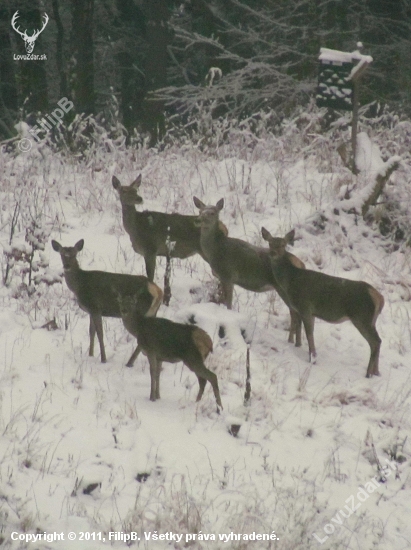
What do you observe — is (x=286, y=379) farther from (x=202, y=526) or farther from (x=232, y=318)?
(x=202, y=526)

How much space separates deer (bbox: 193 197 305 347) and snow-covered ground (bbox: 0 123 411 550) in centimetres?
31

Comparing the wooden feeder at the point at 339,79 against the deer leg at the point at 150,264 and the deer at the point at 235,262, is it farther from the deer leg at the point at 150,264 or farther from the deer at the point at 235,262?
the deer leg at the point at 150,264

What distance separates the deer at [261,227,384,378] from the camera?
285 inches

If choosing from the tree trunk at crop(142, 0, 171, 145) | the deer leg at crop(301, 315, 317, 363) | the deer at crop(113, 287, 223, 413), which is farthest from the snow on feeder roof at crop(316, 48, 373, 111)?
the tree trunk at crop(142, 0, 171, 145)

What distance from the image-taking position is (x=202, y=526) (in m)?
5.21

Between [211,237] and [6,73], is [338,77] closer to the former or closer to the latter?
[211,237]

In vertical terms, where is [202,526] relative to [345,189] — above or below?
below

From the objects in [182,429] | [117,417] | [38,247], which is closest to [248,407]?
[182,429]

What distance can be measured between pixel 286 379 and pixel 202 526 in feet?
7.47

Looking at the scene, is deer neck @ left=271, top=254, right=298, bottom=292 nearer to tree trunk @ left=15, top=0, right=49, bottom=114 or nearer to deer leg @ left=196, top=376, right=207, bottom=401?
deer leg @ left=196, top=376, right=207, bottom=401

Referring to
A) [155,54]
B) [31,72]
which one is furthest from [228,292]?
[31,72]

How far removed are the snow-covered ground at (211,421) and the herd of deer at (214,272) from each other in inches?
12.0

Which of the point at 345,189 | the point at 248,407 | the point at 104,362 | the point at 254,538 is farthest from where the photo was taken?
the point at 345,189

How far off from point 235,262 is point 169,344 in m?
1.97
